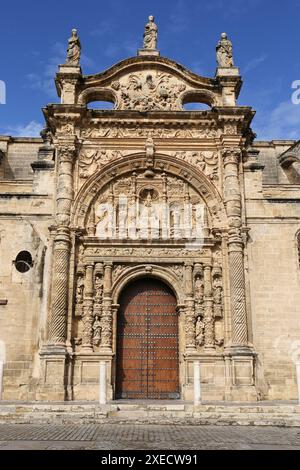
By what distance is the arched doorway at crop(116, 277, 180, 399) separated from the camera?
14.9 meters

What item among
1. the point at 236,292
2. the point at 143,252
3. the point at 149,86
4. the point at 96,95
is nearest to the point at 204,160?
the point at 149,86

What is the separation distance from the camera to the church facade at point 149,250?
1458cm

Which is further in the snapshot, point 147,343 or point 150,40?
point 150,40

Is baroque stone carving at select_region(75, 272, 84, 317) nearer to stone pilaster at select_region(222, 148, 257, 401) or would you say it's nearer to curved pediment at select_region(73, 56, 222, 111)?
stone pilaster at select_region(222, 148, 257, 401)

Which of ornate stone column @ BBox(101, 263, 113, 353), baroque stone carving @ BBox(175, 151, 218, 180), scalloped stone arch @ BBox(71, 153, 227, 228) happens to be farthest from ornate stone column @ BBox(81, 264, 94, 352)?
baroque stone carving @ BBox(175, 151, 218, 180)

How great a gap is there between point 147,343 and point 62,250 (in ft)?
12.4

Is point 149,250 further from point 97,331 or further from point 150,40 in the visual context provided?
point 150,40

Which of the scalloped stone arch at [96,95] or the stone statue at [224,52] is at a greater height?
the stone statue at [224,52]

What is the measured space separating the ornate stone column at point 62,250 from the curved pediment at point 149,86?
2466 mm

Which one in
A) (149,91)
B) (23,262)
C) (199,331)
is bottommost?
(199,331)

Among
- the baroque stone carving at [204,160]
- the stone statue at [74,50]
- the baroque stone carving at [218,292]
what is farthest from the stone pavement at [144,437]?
the stone statue at [74,50]

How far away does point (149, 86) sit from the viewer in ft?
57.3

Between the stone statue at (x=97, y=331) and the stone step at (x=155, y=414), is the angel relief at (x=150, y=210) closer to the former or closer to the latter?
the stone statue at (x=97, y=331)

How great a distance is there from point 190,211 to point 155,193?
4.34ft
